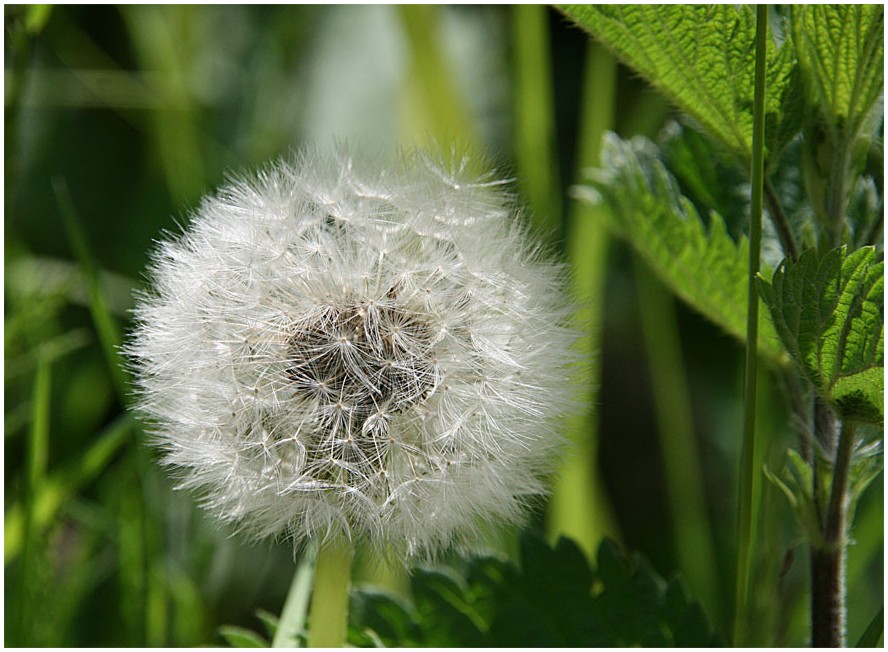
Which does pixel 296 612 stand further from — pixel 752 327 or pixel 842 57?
pixel 842 57

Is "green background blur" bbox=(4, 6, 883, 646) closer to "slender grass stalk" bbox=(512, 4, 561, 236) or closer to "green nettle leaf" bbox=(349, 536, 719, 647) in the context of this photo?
"slender grass stalk" bbox=(512, 4, 561, 236)

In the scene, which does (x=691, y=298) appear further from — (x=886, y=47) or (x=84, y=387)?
(x=84, y=387)

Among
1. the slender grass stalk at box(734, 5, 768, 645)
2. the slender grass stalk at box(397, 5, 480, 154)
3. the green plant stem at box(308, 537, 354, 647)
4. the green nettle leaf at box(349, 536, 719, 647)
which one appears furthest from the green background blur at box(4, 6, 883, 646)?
the green plant stem at box(308, 537, 354, 647)

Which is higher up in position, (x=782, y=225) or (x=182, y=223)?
(x=182, y=223)

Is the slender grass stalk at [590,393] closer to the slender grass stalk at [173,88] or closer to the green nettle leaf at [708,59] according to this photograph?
the green nettle leaf at [708,59]

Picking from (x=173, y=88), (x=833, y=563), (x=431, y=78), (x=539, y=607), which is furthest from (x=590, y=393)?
(x=173, y=88)

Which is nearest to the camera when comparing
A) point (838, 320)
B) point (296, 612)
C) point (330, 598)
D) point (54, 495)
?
point (838, 320)

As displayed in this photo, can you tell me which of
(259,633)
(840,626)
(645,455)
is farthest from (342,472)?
(645,455)
